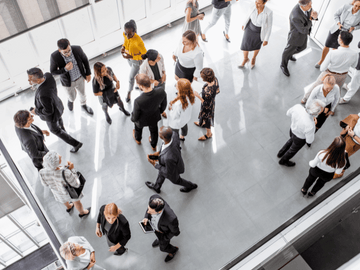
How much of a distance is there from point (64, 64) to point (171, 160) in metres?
2.57

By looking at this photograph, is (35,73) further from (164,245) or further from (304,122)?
(304,122)

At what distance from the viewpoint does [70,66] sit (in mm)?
5137

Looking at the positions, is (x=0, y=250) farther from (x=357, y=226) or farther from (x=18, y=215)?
(x=357, y=226)

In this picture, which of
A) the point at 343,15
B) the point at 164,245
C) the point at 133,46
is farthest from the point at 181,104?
the point at 343,15

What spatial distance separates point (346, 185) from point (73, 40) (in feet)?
18.9

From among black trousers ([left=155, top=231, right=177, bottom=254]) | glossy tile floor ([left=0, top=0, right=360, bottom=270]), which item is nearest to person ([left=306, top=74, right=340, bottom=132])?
glossy tile floor ([left=0, top=0, right=360, bottom=270])

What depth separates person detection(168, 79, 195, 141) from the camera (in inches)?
177

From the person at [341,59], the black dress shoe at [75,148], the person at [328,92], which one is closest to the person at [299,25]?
the person at [341,59]

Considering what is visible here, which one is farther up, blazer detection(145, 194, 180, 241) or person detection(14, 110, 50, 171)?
person detection(14, 110, 50, 171)

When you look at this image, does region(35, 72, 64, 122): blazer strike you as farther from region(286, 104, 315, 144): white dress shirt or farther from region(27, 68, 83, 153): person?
region(286, 104, 315, 144): white dress shirt

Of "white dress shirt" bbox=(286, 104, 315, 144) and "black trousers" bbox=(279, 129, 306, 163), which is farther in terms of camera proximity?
"black trousers" bbox=(279, 129, 306, 163)

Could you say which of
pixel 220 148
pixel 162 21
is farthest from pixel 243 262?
pixel 162 21

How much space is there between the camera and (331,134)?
19.1 ft

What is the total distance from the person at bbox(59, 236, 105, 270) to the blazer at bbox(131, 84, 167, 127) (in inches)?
78.2
